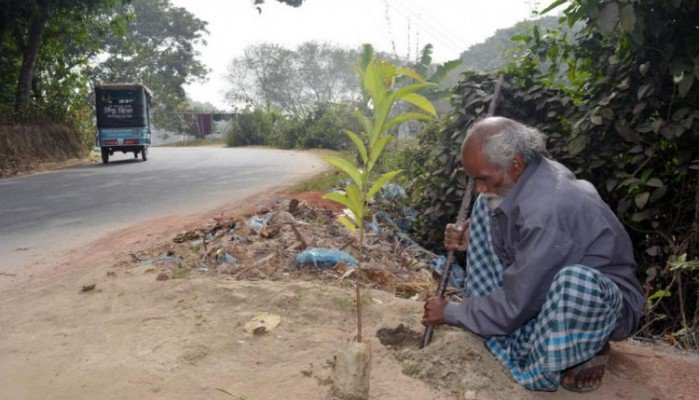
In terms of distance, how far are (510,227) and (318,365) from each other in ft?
3.47

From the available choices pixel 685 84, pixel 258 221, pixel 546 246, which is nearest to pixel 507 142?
pixel 546 246

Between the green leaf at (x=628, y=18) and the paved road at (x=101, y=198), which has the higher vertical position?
the green leaf at (x=628, y=18)

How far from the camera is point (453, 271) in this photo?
4.77m

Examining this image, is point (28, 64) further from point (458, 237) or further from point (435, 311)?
point (435, 311)

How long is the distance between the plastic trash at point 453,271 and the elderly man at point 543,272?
201 centimetres

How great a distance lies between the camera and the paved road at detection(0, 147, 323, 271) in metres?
5.64

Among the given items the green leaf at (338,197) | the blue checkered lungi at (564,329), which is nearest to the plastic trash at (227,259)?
the green leaf at (338,197)

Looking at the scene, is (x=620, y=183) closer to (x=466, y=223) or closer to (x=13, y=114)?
(x=466, y=223)

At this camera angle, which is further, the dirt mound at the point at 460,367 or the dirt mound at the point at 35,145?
the dirt mound at the point at 35,145

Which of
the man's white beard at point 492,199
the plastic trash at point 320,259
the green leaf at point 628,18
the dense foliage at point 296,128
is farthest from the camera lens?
the dense foliage at point 296,128

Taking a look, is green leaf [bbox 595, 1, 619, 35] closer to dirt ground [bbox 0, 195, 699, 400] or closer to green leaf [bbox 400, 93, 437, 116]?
green leaf [bbox 400, 93, 437, 116]

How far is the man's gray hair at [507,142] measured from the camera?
2.36 m

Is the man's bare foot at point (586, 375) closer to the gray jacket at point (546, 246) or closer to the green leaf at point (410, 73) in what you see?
the gray jacket at point (546, 246)

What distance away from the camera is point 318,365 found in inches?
96.5
